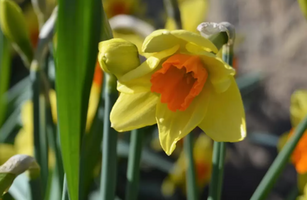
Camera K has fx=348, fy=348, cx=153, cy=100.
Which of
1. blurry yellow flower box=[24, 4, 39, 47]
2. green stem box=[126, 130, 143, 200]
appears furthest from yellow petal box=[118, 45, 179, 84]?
blurry yellow flower box=[24, 4, 39, 47]

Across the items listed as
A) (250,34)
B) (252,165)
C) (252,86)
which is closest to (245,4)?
(250,34)

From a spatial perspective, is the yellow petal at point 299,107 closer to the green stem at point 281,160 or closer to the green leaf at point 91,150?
the green stem at point 281,160

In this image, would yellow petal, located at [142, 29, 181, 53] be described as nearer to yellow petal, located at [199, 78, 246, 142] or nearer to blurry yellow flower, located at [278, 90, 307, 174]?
yellow petal, located at [199, 78, 246, 142]

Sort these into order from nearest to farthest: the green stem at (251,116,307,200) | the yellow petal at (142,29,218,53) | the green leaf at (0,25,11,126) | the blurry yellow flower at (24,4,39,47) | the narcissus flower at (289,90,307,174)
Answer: the yellow petal at (142,29,218,53)
the green stem at (251,116,307,200)
the narcissus flower at (289,90,307,174)
the green leaf at (0,25,11,126)
the blurry yellow flower at (24,4,39,47)

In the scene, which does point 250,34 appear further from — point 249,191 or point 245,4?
point 249,191

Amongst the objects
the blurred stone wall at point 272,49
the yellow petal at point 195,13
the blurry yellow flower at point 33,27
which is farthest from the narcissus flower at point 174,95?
the blurry yellow flower at point 33,27

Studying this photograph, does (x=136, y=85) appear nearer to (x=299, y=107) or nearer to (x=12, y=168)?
(x=12, y=168)
